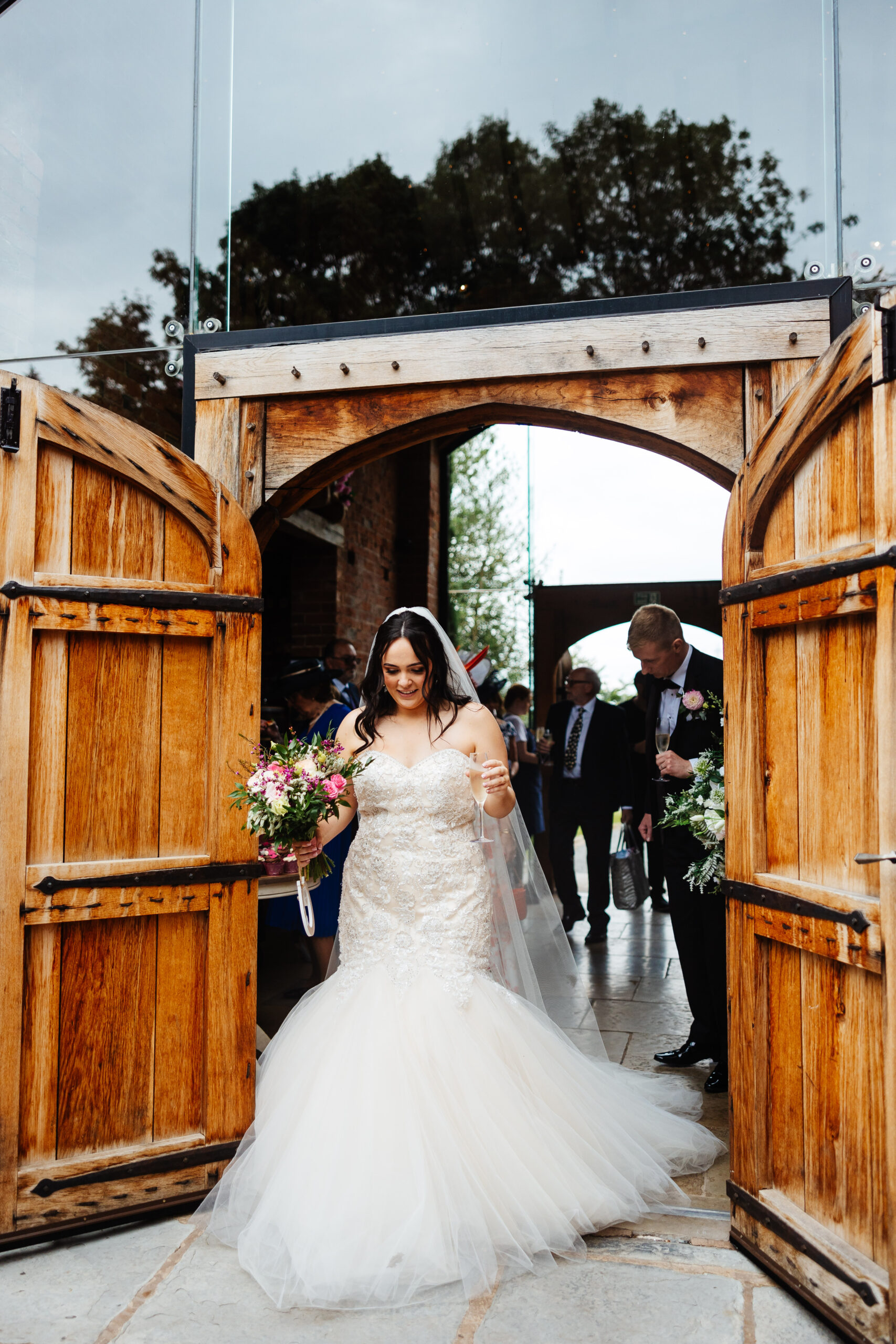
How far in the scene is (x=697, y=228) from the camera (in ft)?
16.8

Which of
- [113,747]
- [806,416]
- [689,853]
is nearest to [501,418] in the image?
[806,416]

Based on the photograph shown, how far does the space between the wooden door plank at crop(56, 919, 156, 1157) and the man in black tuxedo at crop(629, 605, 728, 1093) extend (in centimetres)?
233

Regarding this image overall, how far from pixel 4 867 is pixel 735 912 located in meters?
2.27

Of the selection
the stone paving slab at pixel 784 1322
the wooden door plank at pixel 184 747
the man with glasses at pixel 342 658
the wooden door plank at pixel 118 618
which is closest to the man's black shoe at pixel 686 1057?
the stone paving slab at pixel 784 1322

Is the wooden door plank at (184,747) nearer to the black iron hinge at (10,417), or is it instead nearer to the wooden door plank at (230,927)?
the wooden door plank at (230,927)

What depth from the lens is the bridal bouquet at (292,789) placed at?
2877mm

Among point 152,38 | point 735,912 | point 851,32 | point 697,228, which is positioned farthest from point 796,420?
point 152,38

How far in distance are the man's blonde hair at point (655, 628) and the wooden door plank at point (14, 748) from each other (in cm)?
270

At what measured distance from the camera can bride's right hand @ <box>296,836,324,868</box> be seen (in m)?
3.14

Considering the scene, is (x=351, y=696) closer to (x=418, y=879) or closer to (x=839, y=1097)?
(x=418, y=879)

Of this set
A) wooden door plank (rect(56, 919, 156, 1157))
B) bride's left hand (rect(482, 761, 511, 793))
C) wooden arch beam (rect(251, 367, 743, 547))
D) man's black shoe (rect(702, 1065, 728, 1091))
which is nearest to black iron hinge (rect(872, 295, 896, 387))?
wooden arch beam (rect(251, 367, 743, 547))

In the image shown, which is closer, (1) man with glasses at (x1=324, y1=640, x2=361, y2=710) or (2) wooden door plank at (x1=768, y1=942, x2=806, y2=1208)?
(2) wooden door plank at (x1=768, y1=942, x2=806, y2=1208)

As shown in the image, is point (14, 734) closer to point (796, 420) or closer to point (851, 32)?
point (796, 420)

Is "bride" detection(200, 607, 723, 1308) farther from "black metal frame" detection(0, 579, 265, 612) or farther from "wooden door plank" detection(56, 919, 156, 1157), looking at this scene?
"black metal frame" detection(0, 579, 265, 612)
